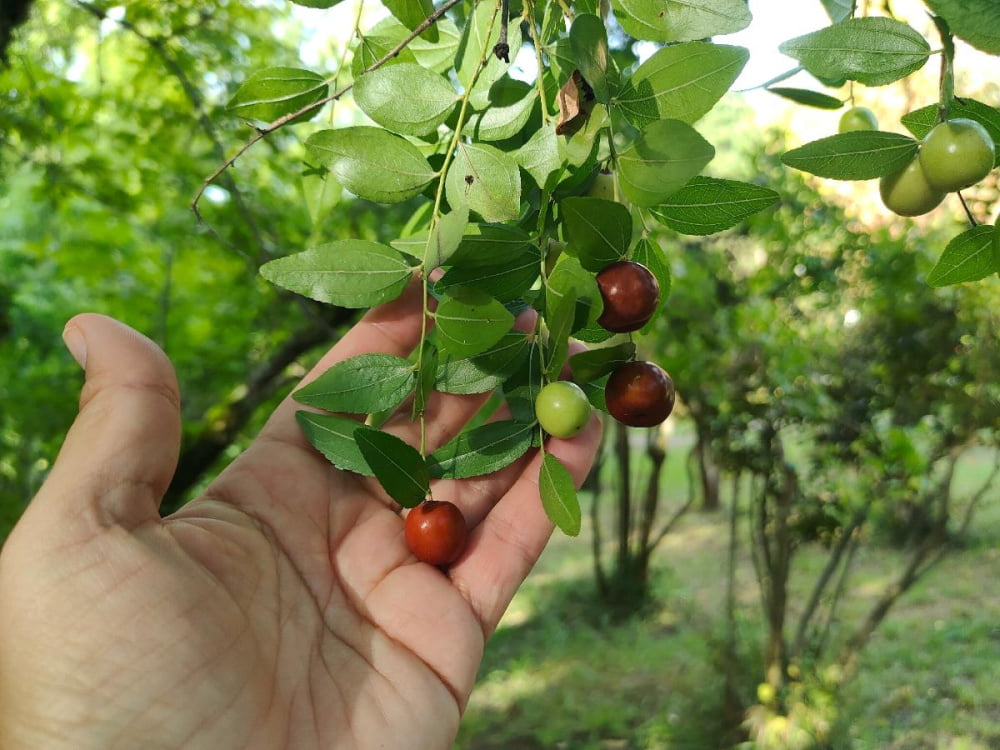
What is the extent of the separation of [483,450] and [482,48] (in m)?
0.51

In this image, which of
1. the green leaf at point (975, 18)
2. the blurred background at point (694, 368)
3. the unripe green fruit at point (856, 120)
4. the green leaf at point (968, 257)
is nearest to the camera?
the green leaf at point (975, 18)

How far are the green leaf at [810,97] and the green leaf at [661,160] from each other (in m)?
0.34

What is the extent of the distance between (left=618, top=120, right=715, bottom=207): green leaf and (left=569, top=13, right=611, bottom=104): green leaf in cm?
6

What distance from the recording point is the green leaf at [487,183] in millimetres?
815

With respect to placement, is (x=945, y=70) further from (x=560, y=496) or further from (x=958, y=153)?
(x=560, y=496)

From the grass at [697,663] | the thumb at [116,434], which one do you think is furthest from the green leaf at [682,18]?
the grass at [697,663]

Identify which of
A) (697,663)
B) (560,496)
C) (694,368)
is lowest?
(697,663)

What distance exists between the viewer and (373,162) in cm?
86

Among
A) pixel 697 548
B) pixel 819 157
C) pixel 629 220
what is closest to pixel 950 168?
pixel 819 157

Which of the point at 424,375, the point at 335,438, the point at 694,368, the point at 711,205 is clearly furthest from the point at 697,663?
the point at 711,205

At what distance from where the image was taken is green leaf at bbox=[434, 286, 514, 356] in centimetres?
84

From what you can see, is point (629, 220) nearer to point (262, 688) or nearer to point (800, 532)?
point (262, 688)

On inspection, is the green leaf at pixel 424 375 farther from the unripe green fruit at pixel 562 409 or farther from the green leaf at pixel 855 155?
the green leaf at pixel 855 155

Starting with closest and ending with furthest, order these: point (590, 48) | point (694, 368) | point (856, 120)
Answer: point (590, 48)
point (856, 120)
point (694, 368)
